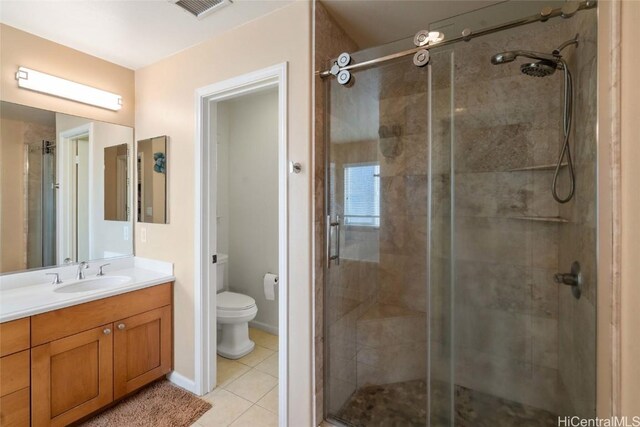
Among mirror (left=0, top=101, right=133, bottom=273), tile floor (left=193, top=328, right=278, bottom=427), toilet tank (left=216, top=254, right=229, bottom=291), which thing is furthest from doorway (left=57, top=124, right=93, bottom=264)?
tile floor (left=193, top=328, right=278, bottom=427)

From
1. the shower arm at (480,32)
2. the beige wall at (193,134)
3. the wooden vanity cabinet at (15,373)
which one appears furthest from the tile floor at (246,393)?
the shower arm at (480,32)

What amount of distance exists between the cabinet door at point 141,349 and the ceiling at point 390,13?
2375mm

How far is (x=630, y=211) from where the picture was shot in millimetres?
878

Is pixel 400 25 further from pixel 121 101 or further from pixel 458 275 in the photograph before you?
pixel 121 101

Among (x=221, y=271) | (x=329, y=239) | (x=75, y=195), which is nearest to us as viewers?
(x=329, y=239)

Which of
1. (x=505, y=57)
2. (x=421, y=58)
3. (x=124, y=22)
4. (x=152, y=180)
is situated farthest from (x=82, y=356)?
(x=505, y=57)

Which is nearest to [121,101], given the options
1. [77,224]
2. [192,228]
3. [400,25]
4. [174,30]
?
[174,30]

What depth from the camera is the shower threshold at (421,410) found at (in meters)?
1.51

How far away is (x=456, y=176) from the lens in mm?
1605

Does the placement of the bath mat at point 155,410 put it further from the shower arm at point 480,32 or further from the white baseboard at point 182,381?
the shower arm at point 480,32

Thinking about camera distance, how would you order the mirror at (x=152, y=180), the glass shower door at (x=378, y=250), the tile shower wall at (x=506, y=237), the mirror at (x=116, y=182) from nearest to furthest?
1. the tile shower wall at (x=506, y=237)
2. the glass shower door at (x=378, y=250)
3. the mirror at (x=152, y=180)
4. the mirror at (x=116, y=182)

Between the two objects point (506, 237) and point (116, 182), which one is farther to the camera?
point (116, 182)

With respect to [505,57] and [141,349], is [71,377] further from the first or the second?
[505,57]

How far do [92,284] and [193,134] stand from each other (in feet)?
4.39
